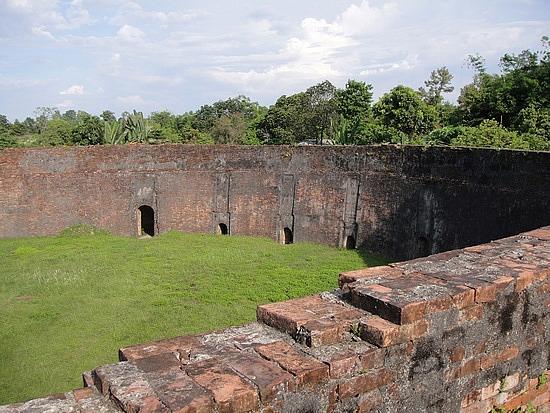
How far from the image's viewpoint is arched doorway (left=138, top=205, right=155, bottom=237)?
19.2 meters

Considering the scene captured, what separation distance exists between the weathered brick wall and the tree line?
15.1ft

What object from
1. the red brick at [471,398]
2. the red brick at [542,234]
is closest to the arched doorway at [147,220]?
the red brick at [542,234]

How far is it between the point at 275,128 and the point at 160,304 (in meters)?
30.2

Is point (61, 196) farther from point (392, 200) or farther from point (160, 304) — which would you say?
point (392, 200)

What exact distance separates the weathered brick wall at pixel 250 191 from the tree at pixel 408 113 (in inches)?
409

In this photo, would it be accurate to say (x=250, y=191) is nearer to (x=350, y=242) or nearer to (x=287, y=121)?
(x=350, y=242)

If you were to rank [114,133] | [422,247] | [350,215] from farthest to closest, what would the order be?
[114,133]
[350,215]
[422,247]

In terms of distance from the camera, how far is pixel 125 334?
8977 millimetres

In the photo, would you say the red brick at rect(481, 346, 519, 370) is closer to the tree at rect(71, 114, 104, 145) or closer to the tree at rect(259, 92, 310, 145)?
the tree at rect(71, 114, 104, 145)

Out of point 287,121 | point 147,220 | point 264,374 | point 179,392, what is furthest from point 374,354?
point 287,121

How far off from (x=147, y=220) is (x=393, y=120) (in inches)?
543

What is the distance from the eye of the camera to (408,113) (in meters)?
25.4

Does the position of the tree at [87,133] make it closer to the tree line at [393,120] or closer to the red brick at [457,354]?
the tree line at [393,120]

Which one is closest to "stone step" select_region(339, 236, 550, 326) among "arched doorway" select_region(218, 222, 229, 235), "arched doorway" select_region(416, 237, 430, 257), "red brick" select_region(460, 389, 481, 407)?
"red brick" select_region(460, 389, 481, 407)
